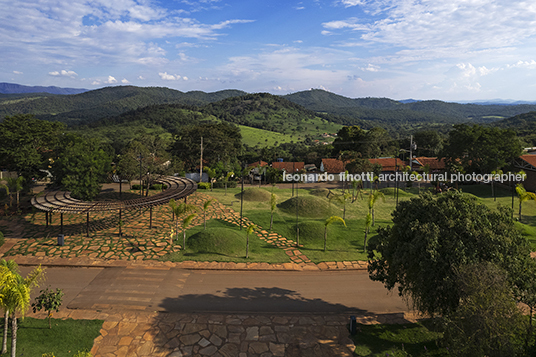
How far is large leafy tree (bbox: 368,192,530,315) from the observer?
1007cm

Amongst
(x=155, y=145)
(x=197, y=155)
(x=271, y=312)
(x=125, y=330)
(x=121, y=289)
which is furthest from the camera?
(x=197, y=155)

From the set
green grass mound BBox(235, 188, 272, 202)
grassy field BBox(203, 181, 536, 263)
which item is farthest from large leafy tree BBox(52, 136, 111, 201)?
green grass mound BBox(235, 188, 272, 202)

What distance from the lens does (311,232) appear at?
74.9 feet

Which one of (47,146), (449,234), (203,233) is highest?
(47,146)

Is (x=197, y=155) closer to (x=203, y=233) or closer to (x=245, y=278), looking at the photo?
(x=203, y=233)

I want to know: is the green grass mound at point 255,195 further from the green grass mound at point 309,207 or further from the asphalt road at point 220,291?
the asphalt road at point 220,291

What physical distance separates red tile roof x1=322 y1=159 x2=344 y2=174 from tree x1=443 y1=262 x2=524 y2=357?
52.0m

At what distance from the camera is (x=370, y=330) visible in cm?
1231

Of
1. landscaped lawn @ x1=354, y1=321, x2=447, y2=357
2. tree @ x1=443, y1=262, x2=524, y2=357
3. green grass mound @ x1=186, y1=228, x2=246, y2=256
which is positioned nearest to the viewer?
tree @ x1=443, y1=262, x2=524, y2=357

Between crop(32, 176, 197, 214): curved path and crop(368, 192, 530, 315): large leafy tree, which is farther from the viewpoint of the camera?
crop(32, 176, 197, 214): curved path

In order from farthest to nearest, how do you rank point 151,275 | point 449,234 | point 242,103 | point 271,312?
point 242,103 → point 151,275 → point 271,312 → point 449,234

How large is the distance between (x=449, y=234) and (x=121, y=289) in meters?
14.2

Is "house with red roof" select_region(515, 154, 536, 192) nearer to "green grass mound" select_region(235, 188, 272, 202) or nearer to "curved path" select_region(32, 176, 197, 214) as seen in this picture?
"green grass mound" select_region(235, 188, 272, 202)

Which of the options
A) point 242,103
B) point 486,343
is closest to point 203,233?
point 486,343
